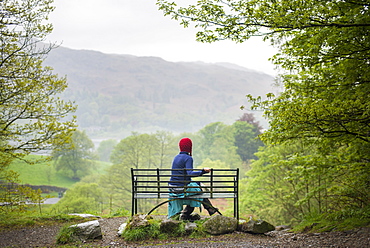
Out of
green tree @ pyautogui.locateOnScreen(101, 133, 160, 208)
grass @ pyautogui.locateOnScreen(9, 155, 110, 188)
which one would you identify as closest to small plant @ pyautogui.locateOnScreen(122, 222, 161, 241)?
green tree @ pyautogui.locateOnScreen(101, 133, 160, 208)

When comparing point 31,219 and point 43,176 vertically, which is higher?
point 31,219

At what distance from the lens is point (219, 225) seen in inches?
276

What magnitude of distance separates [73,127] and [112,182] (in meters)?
26.5

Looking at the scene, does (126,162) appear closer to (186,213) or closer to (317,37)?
(186,213)

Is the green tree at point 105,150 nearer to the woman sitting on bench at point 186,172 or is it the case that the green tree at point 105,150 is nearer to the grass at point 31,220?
the grass at point 31,220

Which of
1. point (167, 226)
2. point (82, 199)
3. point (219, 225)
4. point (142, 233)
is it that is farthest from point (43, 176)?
point (219, 225)

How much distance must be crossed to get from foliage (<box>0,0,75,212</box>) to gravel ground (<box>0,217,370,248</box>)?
4.11 feet

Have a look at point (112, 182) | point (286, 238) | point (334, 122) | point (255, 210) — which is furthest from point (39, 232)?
point (112, 182)

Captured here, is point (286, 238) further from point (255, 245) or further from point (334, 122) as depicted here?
point (334, 122)

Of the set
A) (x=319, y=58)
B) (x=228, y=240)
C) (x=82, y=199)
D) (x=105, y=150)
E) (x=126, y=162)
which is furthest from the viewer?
(x=105, y=150)

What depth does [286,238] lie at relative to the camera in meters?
7.13

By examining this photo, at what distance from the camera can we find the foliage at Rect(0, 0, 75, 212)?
8.37 m

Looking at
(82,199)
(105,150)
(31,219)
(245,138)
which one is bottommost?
(82,199)

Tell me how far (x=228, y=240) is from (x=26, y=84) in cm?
669
